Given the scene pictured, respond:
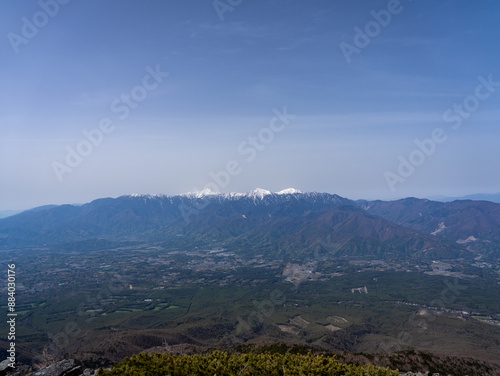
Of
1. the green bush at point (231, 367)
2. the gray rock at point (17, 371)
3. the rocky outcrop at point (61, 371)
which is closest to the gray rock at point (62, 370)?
the rocky outcrop at point (61, 371)

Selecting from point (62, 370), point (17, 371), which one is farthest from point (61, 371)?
point (17, 371)

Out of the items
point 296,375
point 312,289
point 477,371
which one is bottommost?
point 312,289

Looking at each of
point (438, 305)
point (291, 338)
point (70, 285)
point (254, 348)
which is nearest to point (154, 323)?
point (291, 338)

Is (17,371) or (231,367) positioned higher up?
(231,367)

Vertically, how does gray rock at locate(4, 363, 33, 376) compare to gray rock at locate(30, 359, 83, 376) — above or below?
below

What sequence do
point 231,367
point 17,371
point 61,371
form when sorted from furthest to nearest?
point 17,371 → point 231,367 → point 61,371

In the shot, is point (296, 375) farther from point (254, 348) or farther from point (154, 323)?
point (154, 323)

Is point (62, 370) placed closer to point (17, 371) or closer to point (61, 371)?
point (61, 371)

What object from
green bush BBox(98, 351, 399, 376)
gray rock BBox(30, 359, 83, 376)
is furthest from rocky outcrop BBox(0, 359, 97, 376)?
green bush BBox(98, 351, 399, 376)

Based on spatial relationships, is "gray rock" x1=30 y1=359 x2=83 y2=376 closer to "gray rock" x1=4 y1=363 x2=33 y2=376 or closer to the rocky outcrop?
the rocky outcrop

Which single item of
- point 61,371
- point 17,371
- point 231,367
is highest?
point 61,371

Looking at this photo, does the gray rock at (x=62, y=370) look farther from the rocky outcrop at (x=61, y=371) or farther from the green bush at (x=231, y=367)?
the green bush at (x=231, y=367)
